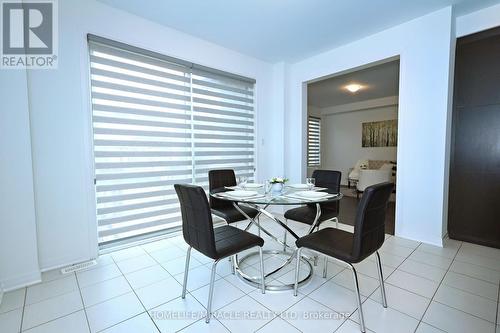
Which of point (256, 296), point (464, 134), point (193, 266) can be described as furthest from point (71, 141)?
point (464, 134)

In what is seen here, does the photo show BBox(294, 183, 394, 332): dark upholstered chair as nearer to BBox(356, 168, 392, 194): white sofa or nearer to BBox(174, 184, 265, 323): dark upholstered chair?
BBox(174, 184, 265, 323): dark upholstered chair

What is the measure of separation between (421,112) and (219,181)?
8.41ft

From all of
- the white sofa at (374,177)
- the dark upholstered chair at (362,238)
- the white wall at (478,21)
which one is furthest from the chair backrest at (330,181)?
the white sofa at (374,177)

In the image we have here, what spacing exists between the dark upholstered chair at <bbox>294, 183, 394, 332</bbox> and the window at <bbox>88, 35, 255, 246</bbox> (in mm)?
1963

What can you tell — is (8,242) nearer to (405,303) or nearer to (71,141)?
(71,141)

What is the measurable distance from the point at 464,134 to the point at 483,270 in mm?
1535

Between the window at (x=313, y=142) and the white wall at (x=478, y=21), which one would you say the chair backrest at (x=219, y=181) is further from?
the window at (x=313, y=142)

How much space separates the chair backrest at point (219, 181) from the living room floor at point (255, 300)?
65cm

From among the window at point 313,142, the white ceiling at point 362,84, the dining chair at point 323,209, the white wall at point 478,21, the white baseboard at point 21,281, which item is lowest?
the white baseboard at point 21,281

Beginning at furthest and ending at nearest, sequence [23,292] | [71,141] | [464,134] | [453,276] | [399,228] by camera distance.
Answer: [399,228] < [464,134] < [71,141] < [453,276] < [23,292]

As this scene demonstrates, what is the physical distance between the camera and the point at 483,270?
2.12 metres

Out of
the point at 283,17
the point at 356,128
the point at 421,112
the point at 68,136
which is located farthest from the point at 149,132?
the point at 356,128

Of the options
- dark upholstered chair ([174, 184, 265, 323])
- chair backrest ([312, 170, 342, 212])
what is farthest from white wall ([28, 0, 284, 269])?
chair backrest ([312, 170, 342, 212])

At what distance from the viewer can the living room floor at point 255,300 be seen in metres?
1.48
